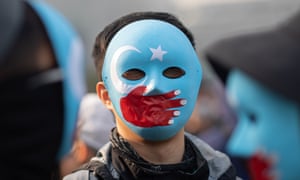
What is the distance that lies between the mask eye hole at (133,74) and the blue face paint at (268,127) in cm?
149

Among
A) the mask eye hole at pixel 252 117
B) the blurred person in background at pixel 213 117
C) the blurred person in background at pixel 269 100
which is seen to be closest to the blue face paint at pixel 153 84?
the blurred person in background at pixel 269 100

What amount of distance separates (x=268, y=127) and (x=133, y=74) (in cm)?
155

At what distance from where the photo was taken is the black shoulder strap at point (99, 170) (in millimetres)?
2381

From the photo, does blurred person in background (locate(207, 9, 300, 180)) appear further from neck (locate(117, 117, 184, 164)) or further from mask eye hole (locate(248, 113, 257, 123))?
neck (locate(117, 117, 184, 164))

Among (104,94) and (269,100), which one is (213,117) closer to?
(269,100)

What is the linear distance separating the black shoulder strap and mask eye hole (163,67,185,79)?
32 cm

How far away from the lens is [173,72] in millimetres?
2414

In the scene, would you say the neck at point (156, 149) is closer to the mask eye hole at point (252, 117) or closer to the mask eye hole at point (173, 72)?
the mask eye hole at point (173, 72)

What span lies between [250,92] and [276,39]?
0.92 feet

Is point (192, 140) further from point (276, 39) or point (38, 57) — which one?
point (276, 39)

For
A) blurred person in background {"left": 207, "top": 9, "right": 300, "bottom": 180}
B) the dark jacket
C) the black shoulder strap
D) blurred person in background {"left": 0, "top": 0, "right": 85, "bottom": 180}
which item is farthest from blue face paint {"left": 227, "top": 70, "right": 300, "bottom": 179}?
blurred person in background {"left": 0, "top": 0, "right": 85, "bottom": 180}

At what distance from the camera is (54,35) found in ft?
5.72

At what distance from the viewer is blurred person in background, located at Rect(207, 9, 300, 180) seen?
12.3 ft

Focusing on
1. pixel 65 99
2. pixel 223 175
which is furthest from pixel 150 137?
pixel 65 99
